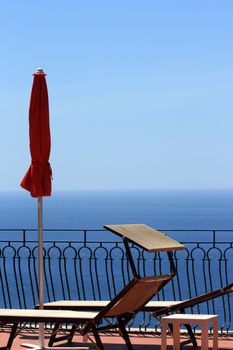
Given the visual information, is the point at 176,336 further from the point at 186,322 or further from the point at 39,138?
the point at 39,138

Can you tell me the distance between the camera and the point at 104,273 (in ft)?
181

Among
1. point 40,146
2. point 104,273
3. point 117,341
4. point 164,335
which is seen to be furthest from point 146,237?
point 104,273

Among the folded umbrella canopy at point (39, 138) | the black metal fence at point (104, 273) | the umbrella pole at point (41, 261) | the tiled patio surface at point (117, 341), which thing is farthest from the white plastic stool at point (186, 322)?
the folded umbrella canopy at point (39, 138)

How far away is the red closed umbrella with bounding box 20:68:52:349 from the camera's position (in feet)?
25.8

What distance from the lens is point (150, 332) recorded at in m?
9.27

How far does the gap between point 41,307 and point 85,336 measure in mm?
468

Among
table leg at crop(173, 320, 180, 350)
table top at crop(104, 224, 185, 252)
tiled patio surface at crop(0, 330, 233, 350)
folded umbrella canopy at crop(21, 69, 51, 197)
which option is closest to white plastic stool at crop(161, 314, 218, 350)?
table leg at crop(173, 320, 180, 350)

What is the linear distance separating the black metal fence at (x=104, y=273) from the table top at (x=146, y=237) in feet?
2.22

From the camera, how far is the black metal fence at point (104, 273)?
1009 centimetres

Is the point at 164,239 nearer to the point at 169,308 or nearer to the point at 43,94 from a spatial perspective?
the point at 169,308

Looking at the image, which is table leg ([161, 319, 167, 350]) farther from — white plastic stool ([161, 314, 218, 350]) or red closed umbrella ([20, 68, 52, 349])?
red closed umbrella ([20, 68, 52, 349])

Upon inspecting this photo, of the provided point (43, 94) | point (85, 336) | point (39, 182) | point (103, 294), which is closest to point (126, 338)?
point (85, 336)

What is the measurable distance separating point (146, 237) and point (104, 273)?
1870 inches

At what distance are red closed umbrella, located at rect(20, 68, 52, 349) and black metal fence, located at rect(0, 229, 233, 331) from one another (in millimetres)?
685
